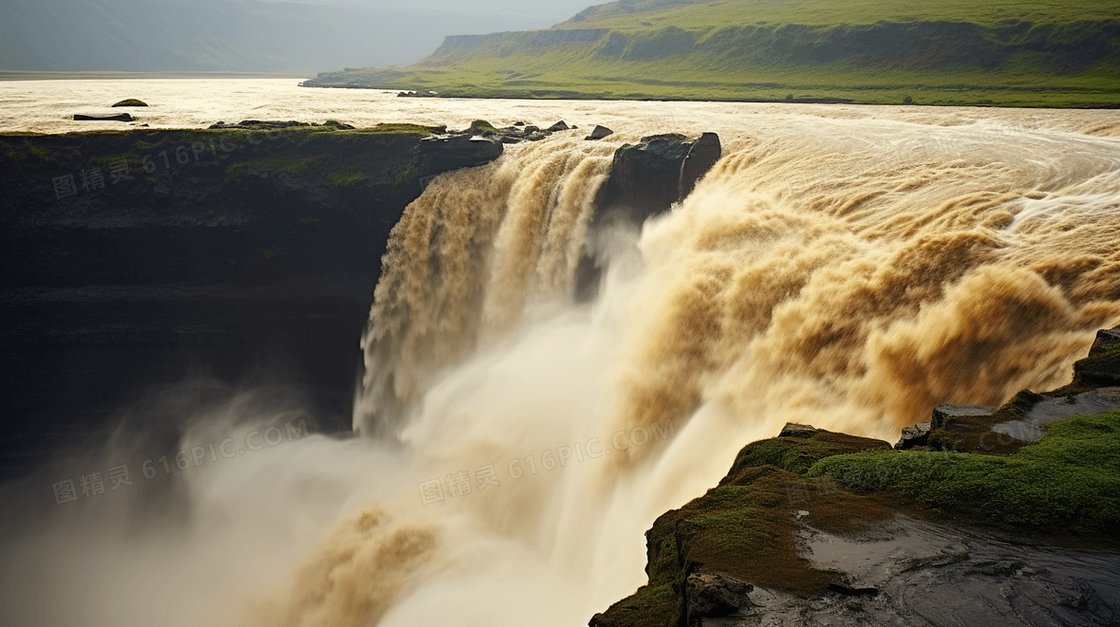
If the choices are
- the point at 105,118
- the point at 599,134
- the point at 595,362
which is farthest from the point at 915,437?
the point at 105,118

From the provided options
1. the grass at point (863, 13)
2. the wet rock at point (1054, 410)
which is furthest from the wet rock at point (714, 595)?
the grass at point (863, 13)

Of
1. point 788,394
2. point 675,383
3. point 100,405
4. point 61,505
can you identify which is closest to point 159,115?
point 100,405

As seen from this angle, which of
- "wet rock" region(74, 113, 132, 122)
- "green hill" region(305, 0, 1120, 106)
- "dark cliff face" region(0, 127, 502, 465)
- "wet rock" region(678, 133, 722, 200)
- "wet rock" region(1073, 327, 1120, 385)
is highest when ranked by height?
"green hill" region(305, 0, 1120, 106)

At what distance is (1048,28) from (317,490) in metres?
76.5

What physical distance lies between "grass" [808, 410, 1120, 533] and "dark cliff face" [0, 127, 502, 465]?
25989 millimetres

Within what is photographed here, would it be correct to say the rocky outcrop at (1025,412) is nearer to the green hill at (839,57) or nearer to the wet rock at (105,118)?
the wet rock at (105,118)

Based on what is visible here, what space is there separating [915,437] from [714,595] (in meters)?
5.20

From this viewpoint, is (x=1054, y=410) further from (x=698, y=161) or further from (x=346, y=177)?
(x=346, y=177)

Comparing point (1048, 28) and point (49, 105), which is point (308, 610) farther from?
point (1048, 28)

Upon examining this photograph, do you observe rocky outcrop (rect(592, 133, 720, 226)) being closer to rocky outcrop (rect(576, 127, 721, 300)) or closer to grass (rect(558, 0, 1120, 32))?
rocky outcrop (rect(576, 127, 721, 300))

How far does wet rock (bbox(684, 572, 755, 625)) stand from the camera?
22.4 ft

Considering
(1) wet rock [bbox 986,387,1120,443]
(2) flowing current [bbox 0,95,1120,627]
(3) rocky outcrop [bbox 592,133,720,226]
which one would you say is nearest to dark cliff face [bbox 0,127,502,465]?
(2) flowing current [bbox 0,95,1120,627]

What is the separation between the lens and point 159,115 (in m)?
49.1

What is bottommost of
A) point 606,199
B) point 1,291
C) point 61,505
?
point 61,505
